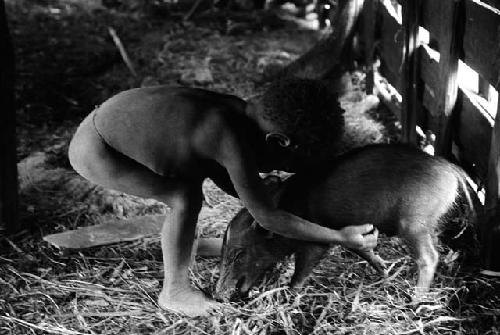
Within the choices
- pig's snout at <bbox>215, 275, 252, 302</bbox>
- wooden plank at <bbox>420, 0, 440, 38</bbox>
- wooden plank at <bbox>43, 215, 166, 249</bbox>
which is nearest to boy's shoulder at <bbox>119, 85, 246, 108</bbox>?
pig's snout at <bbox>215, 275, 252, 302</bbox>

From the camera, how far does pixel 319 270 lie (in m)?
4.04

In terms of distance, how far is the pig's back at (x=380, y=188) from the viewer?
3.59 metres

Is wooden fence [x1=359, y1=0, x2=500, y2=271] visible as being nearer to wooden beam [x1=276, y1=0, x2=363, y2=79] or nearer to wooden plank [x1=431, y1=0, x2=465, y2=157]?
wooden plank [x1=431, y1=0, x2=465, y2=157]

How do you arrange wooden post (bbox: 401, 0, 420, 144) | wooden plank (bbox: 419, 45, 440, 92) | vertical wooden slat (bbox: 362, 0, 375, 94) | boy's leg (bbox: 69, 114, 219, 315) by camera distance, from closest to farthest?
boy's leg (bbox: 69, 114, 219, 315)
wooden plank (bbox: 419, 45, 440, 92)
wooden post (bbox: 401, 0, 420, 144)
vertical wooden slat (bbox: 362, 0, 375, 94)

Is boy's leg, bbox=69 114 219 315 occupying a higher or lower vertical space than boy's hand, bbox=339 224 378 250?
lower

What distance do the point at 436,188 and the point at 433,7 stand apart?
4.95 feet

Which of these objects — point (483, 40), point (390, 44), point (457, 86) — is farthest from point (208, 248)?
point (390, 44)

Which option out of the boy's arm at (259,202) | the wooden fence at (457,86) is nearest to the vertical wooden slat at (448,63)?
the wooden fence at (457,86)

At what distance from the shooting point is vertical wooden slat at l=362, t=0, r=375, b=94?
656 cm

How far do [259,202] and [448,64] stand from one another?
5.17 ft

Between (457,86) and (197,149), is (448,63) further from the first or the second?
(197,149)

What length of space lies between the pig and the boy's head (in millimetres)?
436

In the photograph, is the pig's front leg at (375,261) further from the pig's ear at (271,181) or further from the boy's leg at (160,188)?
the boy's leg at (160,188)

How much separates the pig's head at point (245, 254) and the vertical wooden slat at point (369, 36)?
329 centimetres
